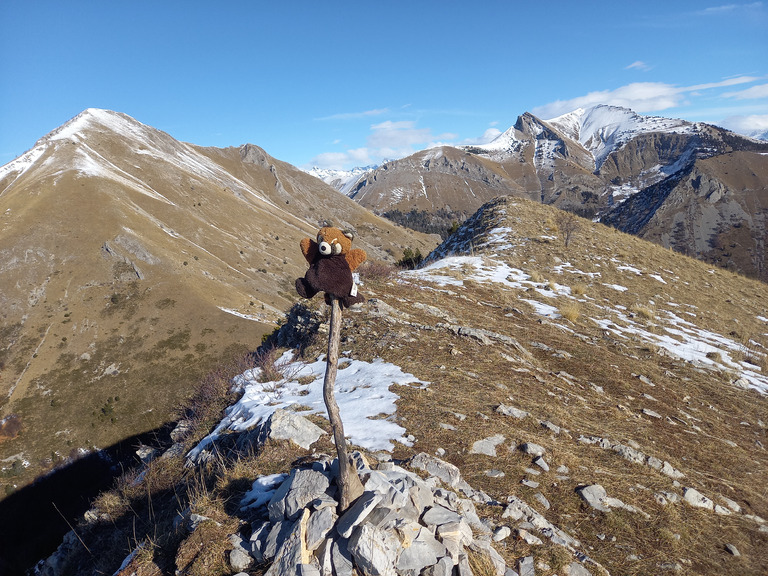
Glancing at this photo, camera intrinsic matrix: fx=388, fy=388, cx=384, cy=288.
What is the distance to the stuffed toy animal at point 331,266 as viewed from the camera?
4.91 m

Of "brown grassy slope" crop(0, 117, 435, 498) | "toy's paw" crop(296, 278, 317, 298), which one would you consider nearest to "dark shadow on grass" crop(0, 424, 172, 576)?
"brown grassy slope" crop(0, 117, 435, 498)

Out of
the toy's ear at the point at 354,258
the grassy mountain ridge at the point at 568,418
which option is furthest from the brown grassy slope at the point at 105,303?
the toy's ear at the point at 354,258

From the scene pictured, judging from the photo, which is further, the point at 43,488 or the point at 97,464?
the point at 97,464

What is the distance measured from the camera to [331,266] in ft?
16.3

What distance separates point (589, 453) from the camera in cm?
823

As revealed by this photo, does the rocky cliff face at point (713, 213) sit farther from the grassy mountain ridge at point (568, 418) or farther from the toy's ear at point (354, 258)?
the toy's ear at point (354, 258)

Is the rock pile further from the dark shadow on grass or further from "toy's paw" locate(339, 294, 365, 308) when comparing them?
the dark shadow on grass

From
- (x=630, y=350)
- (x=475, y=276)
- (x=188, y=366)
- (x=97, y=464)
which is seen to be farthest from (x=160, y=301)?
(x=630, y=350)

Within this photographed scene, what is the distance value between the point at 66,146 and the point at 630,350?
525ft

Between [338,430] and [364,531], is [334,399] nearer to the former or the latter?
[338,430]

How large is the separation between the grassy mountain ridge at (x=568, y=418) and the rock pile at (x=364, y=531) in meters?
0.39

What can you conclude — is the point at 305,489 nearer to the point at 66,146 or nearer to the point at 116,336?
the point at 116,336

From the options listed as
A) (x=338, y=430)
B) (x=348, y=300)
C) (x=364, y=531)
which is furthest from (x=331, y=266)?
(x=364, y=531)

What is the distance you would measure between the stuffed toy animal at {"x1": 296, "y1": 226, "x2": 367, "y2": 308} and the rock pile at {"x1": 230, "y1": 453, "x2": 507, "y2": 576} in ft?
8.35
